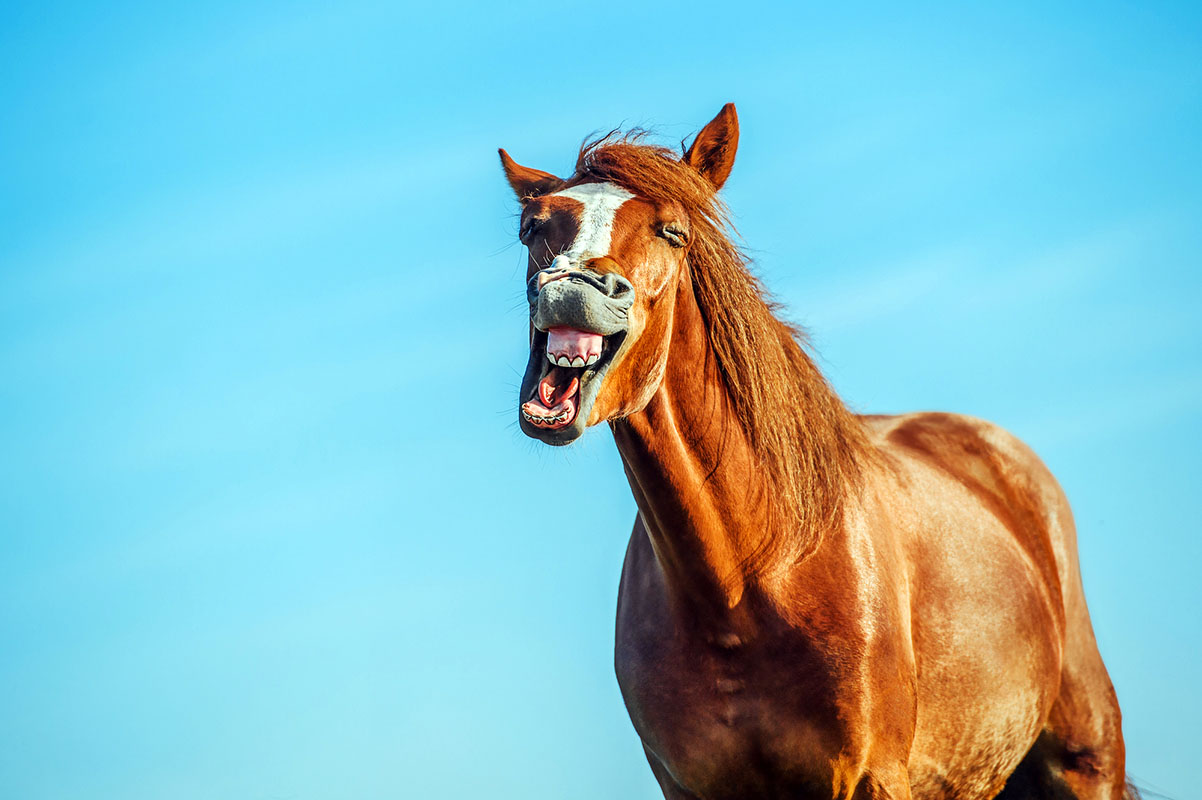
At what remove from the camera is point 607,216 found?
12.5ft

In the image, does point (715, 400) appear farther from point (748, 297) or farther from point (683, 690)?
point (683, 690)

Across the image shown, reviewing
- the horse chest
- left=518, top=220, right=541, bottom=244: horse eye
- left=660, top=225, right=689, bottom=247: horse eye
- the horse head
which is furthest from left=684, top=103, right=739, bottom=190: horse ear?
the horse chest

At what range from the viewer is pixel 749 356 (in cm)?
415

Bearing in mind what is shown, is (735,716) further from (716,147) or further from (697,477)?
(716,147)

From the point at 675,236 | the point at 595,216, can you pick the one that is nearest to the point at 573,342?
the point at 595,216

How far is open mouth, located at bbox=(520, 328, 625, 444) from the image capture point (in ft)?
11.3

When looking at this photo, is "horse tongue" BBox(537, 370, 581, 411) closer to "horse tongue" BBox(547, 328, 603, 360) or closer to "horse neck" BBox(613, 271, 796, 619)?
"horse tongue" BBox(547, 328, 603, 360)

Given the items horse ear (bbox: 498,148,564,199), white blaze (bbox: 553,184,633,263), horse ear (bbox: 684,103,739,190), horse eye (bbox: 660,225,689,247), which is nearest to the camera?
white blaze (bbox: 553,184,633,263)

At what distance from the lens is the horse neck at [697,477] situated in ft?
13.0

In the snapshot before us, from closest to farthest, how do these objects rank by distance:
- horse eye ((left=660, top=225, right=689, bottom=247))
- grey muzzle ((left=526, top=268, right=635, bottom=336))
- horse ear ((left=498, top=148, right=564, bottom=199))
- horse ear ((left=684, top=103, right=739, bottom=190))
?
grey muzzle ((left=526, top=268, right=635, bottom=336))
horse eye ((left=660, top=225, right=689, bottom=247))
horse ear ((left=684, top=103, right=739, bottom=190))
horse ear ((left=498, top=148, right=564, bottom=199))

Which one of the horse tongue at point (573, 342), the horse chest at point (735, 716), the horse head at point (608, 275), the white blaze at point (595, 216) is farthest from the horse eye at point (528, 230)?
the horse chest at point (735, 716)

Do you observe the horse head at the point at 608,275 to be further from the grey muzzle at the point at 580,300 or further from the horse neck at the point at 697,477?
the horse neck at the point at 697,477

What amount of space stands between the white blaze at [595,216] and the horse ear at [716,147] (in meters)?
0.47

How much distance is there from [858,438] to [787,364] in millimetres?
660
